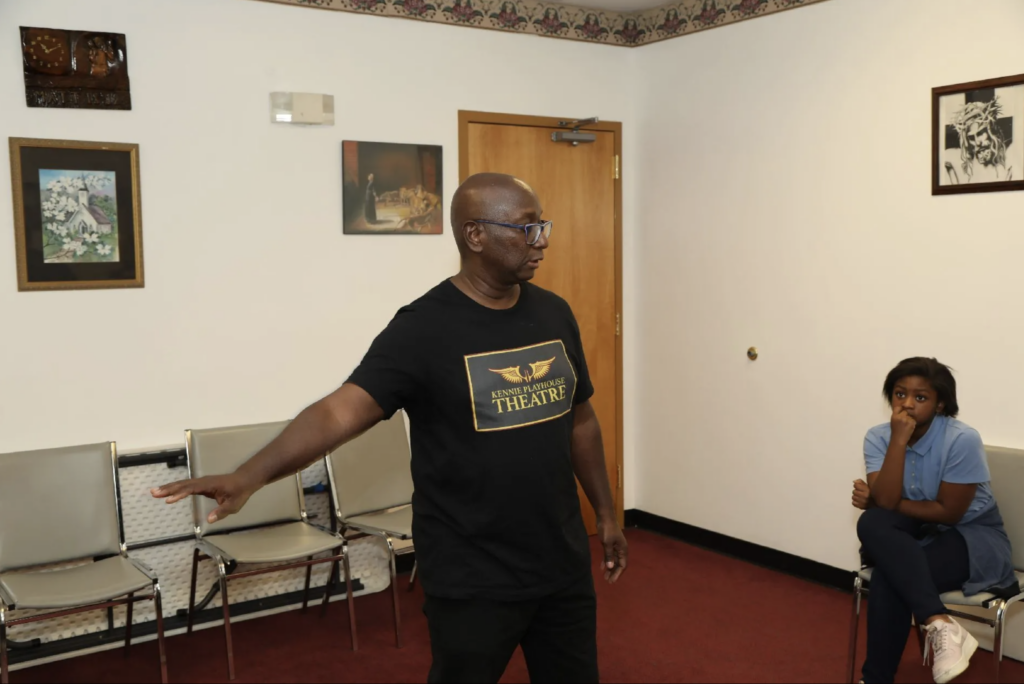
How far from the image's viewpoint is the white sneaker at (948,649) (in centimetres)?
278

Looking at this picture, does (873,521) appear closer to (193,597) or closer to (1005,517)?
(1005,517)

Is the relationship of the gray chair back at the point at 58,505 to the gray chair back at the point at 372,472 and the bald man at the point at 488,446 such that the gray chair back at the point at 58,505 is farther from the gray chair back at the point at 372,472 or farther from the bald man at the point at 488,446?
the bald man at the point at 488,446

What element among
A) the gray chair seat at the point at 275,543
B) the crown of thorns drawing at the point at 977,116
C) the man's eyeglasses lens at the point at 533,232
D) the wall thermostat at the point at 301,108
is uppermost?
the wall thermostat at the point at 301,108

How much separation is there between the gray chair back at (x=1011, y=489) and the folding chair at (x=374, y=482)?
222 centimetres

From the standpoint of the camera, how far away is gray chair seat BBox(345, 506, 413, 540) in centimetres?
391

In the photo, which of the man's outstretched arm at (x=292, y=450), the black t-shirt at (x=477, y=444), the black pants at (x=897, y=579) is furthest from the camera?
the black pants at (x=897, y=579)

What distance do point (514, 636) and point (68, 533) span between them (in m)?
2.13

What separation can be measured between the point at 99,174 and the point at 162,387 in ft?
2.86

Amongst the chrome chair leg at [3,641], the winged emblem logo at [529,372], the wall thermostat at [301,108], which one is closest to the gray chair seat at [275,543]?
the chrome chair leg at [3,641]

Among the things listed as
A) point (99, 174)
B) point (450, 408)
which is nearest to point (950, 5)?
point (450, 408)

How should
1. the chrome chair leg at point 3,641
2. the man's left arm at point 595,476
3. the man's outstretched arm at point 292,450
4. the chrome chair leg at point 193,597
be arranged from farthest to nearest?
the chrome chair leg at point 193,597
the chrome chair leg at point 3,641
the man's left arm at point 595,476
the man's outstretched arm at point 292,450

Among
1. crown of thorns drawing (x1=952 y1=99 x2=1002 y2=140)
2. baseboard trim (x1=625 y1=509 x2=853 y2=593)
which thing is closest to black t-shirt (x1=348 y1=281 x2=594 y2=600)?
crown of thorns drawing (x1=952 y1=99 x2=1002 y2=140)

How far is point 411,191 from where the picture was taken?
4504 millimetres

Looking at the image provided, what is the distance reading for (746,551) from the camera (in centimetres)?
476
